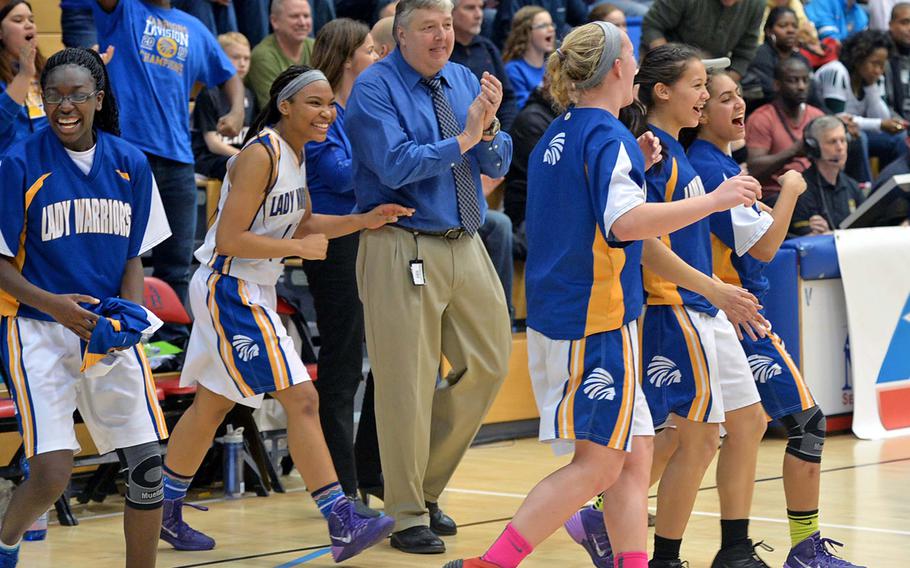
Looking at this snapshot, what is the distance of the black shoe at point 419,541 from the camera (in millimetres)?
5195

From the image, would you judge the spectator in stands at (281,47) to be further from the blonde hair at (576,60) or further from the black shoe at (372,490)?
the blonde hair at (576,60)

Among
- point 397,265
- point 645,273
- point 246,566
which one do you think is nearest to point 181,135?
point 397,265

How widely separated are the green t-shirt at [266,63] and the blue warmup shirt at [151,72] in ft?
3.52

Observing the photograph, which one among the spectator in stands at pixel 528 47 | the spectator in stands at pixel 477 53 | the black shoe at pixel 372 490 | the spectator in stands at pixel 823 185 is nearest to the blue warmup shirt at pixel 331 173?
the black shoe at pixel 372 490

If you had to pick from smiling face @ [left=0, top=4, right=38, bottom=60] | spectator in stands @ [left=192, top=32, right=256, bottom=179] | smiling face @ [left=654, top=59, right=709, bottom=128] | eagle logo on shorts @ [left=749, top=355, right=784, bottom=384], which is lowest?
eagle logo on shorts @ [left=749, top=355, right=784, bottom=384]

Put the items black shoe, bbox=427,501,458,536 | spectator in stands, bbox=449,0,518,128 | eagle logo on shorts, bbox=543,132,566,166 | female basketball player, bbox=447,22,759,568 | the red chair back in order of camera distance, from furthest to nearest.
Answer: spectator in stands, bbox=449,0,518,128 < the red chair back < black shoe, bbox=427,501,458,536 < eagle logo on shorts, bbox=543,132,566,166 < female basketball player, bbox=447,22,759,568

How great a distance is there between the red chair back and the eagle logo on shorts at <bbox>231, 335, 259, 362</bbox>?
1.76 metres

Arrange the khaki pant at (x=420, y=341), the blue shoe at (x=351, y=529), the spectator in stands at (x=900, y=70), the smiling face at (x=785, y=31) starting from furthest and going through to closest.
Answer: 1. the spectator in stands at (x=900, y=70)
2. the smiling face at (x=785, y=31)
3. the khaki pant at (x=420, y=341)
4. the blue shoe at (x=351, y=529)

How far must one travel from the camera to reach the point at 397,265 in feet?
Result: 17.1

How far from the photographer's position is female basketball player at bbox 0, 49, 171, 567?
422 centimetres

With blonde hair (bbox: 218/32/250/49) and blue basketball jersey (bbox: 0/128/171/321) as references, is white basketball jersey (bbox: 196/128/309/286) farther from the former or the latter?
blonde hair (bbox: 218/32/250/49)

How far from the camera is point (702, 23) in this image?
10336mm

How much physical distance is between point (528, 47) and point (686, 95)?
5323mm

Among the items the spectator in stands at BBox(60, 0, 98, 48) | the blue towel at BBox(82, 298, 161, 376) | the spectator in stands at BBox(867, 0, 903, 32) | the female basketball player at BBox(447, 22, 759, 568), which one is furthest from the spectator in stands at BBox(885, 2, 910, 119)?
the blue towel at BBox(82, 298, 161, 376)
